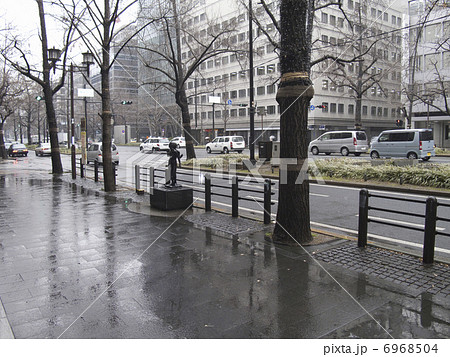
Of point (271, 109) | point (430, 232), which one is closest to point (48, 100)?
point (430, 232)

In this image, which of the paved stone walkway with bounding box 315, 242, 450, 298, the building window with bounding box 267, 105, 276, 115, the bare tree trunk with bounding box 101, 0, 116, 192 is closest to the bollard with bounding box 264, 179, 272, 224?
the paved stone walkway with bounding box 315, 242, 450, 298

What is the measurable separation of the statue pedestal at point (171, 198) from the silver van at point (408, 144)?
18.3m

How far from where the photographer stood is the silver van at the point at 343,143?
29078 millimetres

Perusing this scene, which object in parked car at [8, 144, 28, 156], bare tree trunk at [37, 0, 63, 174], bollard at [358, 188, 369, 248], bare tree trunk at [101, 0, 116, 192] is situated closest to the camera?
bollard at [358, 188, 369, 248]

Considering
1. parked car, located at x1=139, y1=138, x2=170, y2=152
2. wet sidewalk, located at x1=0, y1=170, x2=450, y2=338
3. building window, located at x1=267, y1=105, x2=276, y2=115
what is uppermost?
building window, located at x1=267, y1=105, x2=276, y2=115

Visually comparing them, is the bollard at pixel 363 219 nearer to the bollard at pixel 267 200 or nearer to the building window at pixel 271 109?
the bollard at pixel 267 200

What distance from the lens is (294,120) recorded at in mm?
6254

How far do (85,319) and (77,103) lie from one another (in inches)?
3622

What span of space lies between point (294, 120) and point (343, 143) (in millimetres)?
24847

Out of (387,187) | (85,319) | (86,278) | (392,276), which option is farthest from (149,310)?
(387,187)

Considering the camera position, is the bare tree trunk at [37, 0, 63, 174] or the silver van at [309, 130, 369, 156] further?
the silver van at [309, 130, 369, 156]

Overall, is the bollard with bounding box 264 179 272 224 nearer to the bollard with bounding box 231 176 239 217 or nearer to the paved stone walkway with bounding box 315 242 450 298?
the bollard with bounding box 231 176 239 217

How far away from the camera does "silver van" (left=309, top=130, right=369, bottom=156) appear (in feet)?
95.4

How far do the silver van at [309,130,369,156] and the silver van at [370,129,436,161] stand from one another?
425 cm
